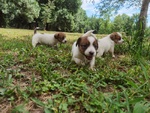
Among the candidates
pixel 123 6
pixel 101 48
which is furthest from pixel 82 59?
pixel 123 6

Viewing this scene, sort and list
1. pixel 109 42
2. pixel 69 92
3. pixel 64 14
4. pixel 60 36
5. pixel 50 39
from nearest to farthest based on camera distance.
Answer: pixel 69 92
pixel 109 42
pixel 60 36
pixel 50 39
pixel 64 14

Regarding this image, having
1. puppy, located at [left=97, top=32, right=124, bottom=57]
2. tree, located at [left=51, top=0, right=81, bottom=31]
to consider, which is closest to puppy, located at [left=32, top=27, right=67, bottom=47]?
puppy, located at [left=97, top=32, right=124, bottom=57]

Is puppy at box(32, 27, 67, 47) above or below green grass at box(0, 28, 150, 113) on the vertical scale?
above

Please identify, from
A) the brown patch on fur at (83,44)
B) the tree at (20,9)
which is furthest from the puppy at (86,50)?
the tree at (20,9)

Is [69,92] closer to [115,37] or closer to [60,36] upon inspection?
[115,37]

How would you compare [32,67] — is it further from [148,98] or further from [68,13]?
[68,13]

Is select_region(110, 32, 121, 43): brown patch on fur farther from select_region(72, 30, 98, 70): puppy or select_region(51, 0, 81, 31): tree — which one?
select_region(51, 0, 81, 31): tree

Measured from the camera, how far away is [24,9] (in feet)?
112

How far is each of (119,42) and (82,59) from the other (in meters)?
2.19

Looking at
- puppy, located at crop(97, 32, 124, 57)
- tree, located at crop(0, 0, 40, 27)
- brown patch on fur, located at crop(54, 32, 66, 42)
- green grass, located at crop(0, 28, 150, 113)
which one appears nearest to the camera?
green grass, located at crop(0, 28, 150, 113)

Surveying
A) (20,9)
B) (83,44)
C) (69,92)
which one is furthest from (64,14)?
(69,92)

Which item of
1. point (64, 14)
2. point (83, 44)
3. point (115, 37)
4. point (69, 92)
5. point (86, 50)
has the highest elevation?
point (64, 14)

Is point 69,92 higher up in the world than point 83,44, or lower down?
lower down

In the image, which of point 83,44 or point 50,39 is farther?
point 50,39
